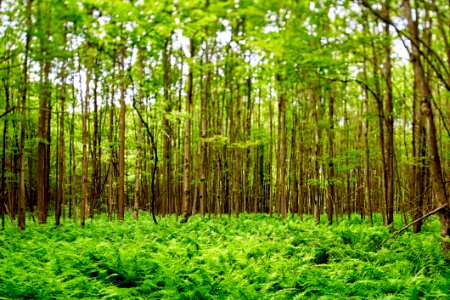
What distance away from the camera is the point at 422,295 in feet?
19.4

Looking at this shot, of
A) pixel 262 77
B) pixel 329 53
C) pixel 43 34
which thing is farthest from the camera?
pixel 262 77

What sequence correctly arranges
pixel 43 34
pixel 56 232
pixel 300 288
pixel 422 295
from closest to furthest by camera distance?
pixel 422 295, pixel 300 288, pixel 43 34, pixel 56 232

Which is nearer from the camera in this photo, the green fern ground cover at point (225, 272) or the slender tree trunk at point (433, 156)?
the green fern ground cover at point (225, 272)

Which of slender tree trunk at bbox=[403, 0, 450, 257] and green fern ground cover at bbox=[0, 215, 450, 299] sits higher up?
slender tree trunk at bbox=[403, 0, 450, 257]

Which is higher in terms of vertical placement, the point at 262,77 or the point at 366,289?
the point at 262,77

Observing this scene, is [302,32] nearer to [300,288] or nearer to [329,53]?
[329,53]

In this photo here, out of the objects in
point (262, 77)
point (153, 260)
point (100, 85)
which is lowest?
point (153, 260)

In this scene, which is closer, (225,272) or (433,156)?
(225,272)

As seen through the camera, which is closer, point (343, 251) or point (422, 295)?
point (422, 295)

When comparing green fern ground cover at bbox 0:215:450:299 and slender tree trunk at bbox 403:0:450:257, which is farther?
slender tree trunk at bbox 403:0:450:257

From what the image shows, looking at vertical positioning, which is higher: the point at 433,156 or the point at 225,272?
the point at 433,156

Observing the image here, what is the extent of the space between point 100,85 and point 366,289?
21.1 meters

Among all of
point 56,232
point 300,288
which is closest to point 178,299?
point 300,288

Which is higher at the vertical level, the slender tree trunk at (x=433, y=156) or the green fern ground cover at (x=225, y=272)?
the slender tree trunk at (x=433, y=156)
